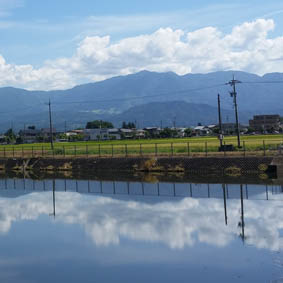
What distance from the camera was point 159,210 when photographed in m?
24.3

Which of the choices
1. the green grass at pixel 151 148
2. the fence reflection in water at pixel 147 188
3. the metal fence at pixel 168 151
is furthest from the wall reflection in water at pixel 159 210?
the green grass at pixel 151 148

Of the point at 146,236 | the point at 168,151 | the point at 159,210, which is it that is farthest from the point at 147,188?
the point at 168,151

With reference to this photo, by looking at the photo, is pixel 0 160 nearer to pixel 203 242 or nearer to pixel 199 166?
pixel 199 166

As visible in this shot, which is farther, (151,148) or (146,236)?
(151,148)

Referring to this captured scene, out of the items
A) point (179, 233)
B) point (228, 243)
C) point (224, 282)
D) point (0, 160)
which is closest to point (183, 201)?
point (179, 233)

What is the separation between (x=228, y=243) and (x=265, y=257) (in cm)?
213

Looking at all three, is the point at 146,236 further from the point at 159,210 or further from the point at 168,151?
the point at 168,151

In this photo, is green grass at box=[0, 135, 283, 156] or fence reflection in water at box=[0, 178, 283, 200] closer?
fence reflection in water at box=[0, 178, 283, 200]

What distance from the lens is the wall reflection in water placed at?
1827cm

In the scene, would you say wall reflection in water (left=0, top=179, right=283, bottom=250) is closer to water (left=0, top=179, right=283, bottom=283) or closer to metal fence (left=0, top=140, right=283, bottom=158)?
water (left=0, top=179, right=283, bottom=283)

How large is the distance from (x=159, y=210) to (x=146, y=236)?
5.87 m

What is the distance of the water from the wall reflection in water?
42 mm

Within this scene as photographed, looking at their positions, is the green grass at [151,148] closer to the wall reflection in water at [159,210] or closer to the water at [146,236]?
the wall reflection in water at [159,210]

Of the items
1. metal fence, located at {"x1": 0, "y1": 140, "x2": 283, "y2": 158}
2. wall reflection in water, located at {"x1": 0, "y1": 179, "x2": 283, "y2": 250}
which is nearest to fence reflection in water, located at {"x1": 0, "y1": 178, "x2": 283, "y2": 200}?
wall reflection in water, located at {"x1": 0, "y1": 179, "x2": 283, "y2": 250}
